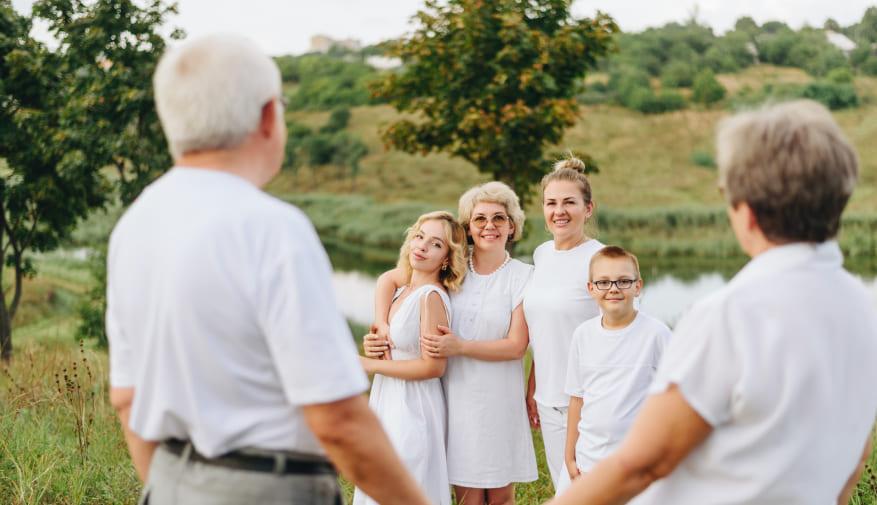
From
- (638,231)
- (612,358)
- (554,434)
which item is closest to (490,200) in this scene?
(612,358)

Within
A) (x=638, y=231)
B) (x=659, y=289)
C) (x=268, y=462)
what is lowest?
(x=659, y=289)

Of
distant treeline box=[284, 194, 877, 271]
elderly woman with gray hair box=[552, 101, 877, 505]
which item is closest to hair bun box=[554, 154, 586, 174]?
elderly woman with gray hair box=[552, 101, 877, 505]

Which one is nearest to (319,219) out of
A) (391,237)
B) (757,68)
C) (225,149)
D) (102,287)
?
(391,237)

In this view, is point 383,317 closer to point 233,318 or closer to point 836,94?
point 233,318

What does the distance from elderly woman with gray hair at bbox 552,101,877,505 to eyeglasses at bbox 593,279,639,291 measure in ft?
6.43

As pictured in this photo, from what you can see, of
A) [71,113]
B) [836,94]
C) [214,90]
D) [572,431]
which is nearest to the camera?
[214,90]

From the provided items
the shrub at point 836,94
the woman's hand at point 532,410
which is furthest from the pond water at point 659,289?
the shrub at point 836,94

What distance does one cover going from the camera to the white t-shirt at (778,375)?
5.40ft

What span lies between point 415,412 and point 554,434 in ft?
2.44

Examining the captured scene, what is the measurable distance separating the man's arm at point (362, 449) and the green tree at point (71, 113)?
441 inches

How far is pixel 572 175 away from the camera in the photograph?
4.46 meters

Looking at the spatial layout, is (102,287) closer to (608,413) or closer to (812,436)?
(608,413)

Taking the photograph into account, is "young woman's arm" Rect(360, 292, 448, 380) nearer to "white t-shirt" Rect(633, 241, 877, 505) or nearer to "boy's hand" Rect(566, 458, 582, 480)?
"boy's hand" Rect(566, 458, 582, 480)

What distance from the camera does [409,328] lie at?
428 cm
